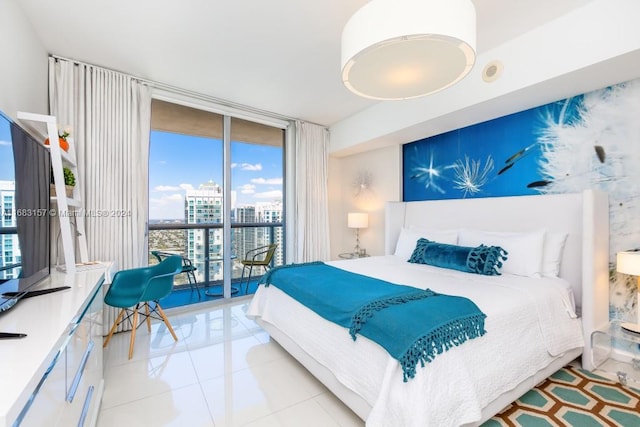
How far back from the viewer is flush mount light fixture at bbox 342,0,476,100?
1311 mm

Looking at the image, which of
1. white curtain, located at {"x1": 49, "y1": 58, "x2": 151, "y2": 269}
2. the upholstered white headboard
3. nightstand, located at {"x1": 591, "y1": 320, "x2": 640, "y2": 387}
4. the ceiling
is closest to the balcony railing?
white curtain, located at {"x1": 49, "y1": 58, "x2": 151, "y2": 269}

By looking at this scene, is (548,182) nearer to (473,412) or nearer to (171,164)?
(473,412)

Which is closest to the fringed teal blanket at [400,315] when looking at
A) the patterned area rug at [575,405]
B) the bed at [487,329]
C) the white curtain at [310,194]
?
the bed at [487,329]

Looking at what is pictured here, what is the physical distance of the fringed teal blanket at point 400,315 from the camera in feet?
4.59

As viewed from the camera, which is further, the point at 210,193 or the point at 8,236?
the point at 210,193

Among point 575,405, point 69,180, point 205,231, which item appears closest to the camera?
point 575,405

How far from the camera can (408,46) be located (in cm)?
150

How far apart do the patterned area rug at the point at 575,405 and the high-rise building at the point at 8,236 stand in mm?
2548

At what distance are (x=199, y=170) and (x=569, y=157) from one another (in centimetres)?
410

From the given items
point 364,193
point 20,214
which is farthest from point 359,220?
point 20,214

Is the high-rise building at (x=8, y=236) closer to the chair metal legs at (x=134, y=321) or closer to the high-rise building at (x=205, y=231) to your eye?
the chair metal legs at (x=134, y=321)

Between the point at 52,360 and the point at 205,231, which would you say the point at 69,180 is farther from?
the point at 52,360

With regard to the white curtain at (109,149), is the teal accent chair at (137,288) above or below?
below

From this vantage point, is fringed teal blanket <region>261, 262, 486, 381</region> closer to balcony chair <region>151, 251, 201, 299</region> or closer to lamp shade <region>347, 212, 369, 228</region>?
lamp shade <region>347, 212, 369, 228</region>
